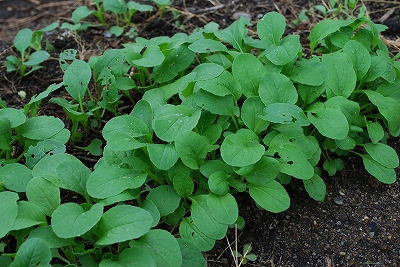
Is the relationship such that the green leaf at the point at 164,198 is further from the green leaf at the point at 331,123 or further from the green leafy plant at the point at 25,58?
the green leafy plant at the point at 25,58

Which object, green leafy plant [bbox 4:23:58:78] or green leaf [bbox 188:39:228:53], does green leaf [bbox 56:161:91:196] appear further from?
green leafy plant [bbox 4:23:58:78]

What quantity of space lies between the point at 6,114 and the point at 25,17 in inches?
66.4

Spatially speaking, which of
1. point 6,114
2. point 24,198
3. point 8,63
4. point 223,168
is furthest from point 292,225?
point 8,63

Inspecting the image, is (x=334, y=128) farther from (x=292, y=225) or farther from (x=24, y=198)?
(x=24, y=198)

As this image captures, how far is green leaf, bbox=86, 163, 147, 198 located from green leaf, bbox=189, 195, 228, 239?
0.23 meters

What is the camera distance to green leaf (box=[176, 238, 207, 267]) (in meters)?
1.68

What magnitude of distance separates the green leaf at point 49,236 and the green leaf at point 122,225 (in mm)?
121

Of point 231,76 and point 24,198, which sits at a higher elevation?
point 231,76

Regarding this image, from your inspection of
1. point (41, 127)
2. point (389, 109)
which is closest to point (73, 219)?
point (41, 127)

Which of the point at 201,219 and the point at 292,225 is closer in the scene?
the point at 201,219

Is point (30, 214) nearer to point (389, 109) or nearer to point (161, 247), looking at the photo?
point (161, 247)

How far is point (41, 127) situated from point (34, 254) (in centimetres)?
73

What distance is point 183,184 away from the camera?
6.02ft

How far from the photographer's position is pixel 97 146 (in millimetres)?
2225
